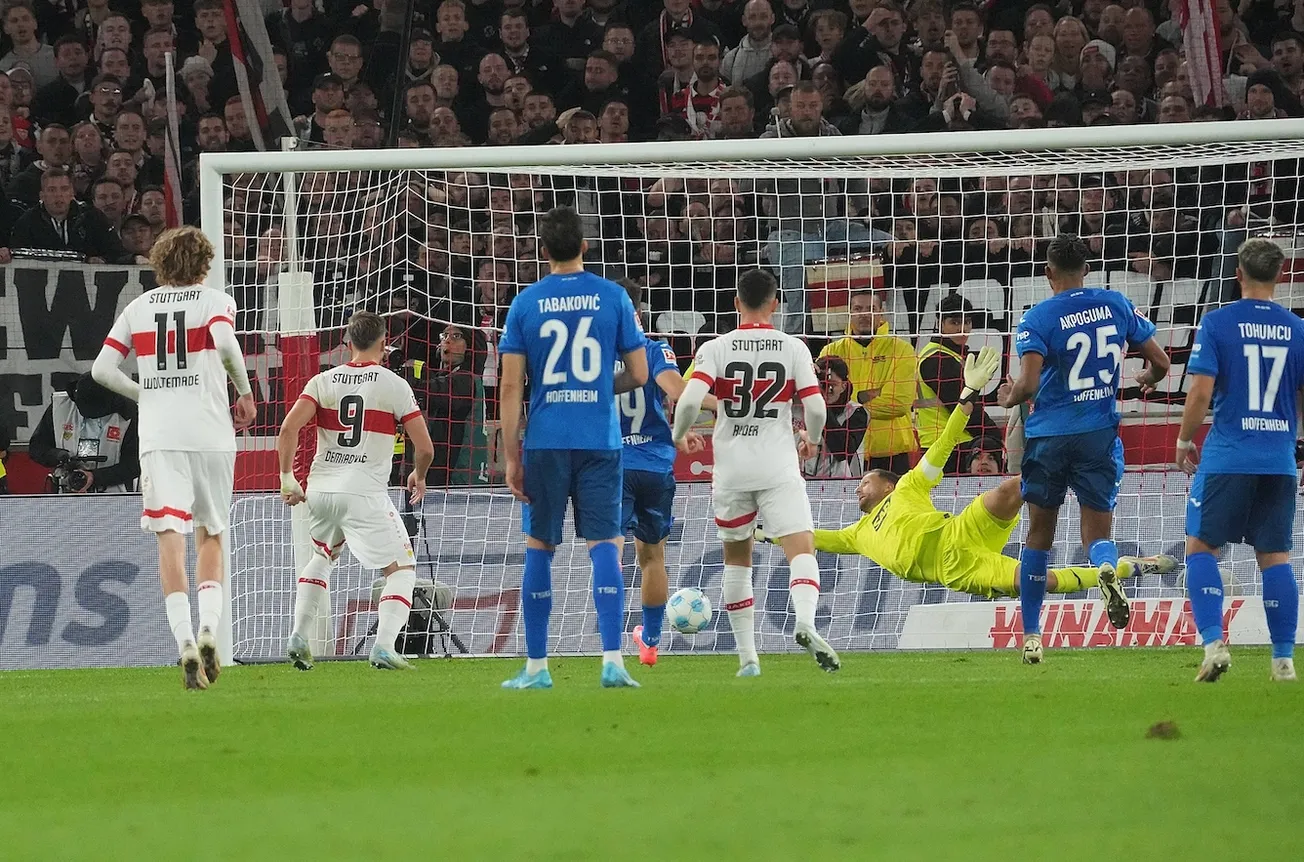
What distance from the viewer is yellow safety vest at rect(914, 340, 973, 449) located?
41.7ft

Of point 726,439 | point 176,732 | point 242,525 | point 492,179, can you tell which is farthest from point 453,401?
point 176,732

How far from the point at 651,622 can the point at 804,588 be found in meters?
1.94

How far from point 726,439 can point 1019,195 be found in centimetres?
625

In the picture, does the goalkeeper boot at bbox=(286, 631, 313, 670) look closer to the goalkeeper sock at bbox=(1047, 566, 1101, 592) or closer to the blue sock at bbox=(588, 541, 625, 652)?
the blue sock at bbox=(588, 541, 625, 652)

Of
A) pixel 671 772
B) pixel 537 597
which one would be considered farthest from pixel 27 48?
pixel 671 772

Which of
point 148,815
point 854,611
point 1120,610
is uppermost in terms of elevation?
point 148,815

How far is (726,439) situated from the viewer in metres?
9.09

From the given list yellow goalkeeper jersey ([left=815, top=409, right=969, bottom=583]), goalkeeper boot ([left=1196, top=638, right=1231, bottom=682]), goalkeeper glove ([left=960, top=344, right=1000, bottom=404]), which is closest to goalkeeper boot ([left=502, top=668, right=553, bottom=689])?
goalkeeper boot ([left=1196, top=638, right=1231, bottom=682])

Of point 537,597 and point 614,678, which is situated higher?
point 537,597

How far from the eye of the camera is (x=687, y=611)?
10594mm

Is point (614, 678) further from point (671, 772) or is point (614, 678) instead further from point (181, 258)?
point (181, 258)

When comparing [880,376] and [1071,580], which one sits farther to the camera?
[880,376]

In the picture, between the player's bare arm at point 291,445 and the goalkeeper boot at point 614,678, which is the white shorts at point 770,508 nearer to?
the goalkeeper boot at point 614,678

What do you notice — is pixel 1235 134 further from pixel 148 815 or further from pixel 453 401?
pixel 148 815
